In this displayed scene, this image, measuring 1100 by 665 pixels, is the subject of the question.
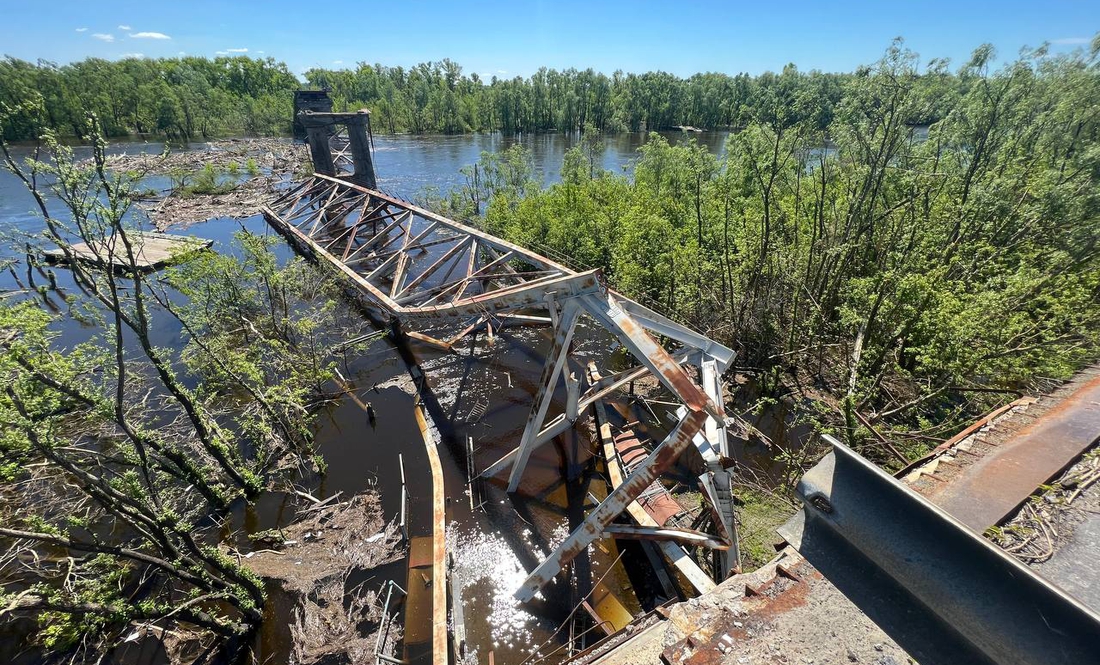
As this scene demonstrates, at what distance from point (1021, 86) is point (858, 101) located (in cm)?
521

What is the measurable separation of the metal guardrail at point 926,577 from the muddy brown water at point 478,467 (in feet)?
20.4

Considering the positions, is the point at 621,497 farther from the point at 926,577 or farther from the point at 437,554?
the point at 926,577

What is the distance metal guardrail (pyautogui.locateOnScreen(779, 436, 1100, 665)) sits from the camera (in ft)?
7.86

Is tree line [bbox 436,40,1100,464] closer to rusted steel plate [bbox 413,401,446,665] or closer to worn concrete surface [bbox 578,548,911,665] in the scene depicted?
worn concrete surface [bbox 578,548,911,665]

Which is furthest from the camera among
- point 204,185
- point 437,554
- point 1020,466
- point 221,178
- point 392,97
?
point 392,97

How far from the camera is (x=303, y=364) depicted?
13.8m

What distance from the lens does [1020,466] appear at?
15.4 feet

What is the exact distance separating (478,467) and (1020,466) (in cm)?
1012

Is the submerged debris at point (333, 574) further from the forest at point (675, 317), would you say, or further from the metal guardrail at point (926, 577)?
the metal guardrail at point (926, 577)

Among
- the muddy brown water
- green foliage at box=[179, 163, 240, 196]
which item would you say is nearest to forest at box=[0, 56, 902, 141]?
green foliage at box=[179, 163, 240, 196]

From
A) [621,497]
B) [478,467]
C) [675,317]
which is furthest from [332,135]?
[621,497]

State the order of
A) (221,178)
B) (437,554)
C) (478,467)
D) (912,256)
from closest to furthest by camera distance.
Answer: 1. (437,554)
2. (478,467)
3. (912,256)
4. (221,178)

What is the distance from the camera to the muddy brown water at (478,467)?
8281 millimetres

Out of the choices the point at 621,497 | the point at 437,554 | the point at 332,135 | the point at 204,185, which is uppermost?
the point at 332,135
